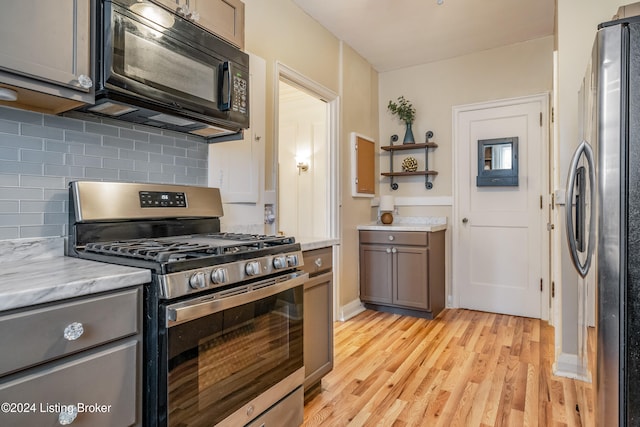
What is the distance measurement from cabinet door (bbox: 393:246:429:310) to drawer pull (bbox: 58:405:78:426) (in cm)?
291

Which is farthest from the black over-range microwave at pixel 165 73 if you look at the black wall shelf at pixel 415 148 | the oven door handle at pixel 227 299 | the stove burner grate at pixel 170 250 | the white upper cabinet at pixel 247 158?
the black wall shelf at pixel 415 148

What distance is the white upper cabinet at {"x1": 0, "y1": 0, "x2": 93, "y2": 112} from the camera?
1123 millimetres

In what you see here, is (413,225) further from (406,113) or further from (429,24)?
(429,24)

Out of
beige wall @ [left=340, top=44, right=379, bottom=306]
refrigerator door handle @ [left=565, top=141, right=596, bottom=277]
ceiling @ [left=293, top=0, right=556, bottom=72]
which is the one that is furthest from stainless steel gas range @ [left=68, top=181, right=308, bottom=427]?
ceiling @ [left=293, top=0, right=556, bottom=72]

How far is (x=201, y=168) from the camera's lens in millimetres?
2125

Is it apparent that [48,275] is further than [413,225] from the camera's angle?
No

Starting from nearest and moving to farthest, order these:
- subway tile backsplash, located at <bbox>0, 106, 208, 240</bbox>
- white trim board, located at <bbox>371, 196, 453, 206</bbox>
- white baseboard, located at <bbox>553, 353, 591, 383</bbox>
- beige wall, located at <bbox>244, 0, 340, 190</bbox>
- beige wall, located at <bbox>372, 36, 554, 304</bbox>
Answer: subway tile backsplash, located at <bbox>0, 106, 208, 240</bbox> → white baseboard, located at <bbox>553, 353, 591, 383</bbox> → beige wall, located at <bbox>244, 0, 340, 190</bbox> → beige wall, located at <bbox>372, 36, 554, 304</bbox> → white trim board, located at <bbox>371, 196, 453, 206</bbox>

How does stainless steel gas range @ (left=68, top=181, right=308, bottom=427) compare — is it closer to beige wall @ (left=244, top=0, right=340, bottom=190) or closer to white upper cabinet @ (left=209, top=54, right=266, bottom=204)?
white upper cabinet @ (left=209, top=54, right=266, bottom=204)

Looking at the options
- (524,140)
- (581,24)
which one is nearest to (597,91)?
(581,24)

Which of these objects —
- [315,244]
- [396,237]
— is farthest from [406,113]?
[315,244]

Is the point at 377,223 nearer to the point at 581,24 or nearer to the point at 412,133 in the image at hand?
the point at 412,133

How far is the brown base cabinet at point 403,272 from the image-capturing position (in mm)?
3432

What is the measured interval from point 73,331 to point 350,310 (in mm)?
2835

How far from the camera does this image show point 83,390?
1.01 meters
